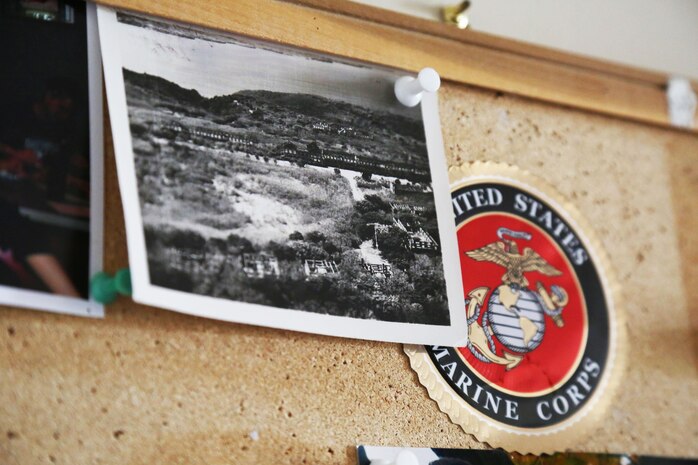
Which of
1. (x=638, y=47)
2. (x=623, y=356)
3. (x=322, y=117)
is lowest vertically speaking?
(x=623, y=356)

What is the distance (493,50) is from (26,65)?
1.76 ft

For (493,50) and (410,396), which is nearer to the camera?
(410,396)

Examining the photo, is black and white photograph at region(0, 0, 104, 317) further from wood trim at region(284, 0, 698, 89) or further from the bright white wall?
the bright white wall

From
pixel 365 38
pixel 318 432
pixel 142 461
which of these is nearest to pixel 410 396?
pixel 318 432

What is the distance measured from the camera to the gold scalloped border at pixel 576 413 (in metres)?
0.77

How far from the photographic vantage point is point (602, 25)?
3.39 feet

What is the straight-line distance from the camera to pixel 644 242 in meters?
0.97

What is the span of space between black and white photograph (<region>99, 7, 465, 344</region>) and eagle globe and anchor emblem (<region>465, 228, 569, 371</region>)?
46 millimetres

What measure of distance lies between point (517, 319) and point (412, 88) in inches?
11.2

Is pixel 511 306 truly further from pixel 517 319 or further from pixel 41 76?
pixel 41 76

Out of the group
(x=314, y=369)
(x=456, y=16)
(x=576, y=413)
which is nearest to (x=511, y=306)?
(x=576, y=413)

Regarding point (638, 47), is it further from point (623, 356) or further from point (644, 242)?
point (623, 356)

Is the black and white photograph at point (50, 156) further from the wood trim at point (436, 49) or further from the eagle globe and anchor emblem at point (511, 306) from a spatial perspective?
the eagle globe and anchor emblem at point (511, 306)

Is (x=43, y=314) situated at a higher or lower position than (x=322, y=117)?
lower
